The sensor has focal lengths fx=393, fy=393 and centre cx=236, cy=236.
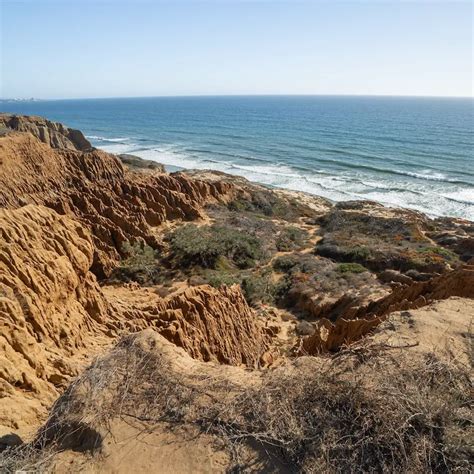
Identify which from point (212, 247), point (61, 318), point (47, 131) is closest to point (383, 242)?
point (212, 247)

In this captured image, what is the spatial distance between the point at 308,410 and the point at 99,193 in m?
22.6

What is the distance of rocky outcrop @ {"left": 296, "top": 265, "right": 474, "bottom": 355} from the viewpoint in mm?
10945

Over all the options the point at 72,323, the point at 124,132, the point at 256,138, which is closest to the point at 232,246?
the point at 72,323

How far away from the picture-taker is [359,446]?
4.51m

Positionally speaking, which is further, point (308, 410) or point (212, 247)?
point (212, 247)

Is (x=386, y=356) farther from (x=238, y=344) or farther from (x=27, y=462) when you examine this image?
Answer: (x=238, y=344)

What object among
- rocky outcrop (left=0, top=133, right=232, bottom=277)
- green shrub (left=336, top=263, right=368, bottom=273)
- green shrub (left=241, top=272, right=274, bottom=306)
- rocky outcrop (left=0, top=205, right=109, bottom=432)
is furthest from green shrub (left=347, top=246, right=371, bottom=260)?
rocky outcrop (left=0, top=205, right=109, bottom=432)

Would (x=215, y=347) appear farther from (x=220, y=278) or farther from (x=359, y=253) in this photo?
(x=359, y=253)

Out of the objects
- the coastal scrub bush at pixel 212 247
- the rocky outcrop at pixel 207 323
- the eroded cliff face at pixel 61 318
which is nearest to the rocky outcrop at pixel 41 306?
the eroded cliff face at pixel 61 318

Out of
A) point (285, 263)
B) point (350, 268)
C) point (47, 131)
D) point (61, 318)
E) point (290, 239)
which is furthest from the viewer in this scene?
point (47, 131)

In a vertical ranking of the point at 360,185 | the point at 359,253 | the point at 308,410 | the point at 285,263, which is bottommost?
the point at 285,263

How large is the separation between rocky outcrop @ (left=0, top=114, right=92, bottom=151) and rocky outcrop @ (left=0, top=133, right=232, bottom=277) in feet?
69.5

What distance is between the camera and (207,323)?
37.6ft

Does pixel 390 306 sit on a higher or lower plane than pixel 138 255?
higher
